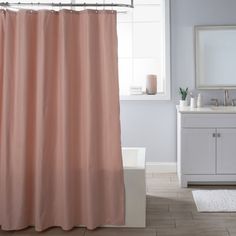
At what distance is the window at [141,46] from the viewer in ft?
15.7

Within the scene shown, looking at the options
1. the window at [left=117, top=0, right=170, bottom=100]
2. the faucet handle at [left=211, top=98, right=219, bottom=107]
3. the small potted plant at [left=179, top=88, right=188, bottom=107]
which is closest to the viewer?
the small potted plant at [left=179, top=88, right=188, bottom=107]

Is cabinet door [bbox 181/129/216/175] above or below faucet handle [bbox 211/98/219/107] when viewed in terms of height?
below

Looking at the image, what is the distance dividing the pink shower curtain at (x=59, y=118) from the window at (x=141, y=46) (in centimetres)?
184

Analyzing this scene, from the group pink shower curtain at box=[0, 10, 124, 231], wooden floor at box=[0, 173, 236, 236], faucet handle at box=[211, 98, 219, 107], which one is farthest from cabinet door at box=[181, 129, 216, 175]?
pink shower curtain at box=[0, 10, 124, 231]

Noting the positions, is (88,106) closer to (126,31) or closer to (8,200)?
(8,200)

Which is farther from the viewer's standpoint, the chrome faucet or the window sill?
the window sill

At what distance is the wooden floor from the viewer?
9.91 ft

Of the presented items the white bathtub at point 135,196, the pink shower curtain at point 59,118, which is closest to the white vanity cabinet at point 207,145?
the white bathtub at point 135,196

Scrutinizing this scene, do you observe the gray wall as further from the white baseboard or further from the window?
the window

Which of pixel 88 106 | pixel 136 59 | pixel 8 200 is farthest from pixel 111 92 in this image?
pixel 136 59

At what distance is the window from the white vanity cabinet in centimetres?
78

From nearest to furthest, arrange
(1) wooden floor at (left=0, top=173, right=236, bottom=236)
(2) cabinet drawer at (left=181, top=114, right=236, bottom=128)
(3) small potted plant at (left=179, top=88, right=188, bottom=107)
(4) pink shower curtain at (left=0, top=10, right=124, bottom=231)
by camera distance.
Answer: (4) pink shower curtain at (left=0, top=10, right=124, bottom=231)
(1) wooden floor at (left=0, top=173, right=236, bottom=236)
(2) cabinet drawer at (left=181, top=114, right=236, bottom=128)
(3) small potted plant at (left=179, top=88, right=188, bottom=107)

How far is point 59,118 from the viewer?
9.57ft

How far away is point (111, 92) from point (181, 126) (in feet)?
4.59
